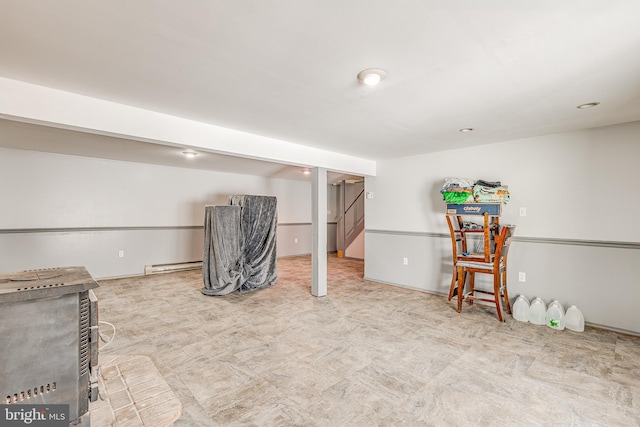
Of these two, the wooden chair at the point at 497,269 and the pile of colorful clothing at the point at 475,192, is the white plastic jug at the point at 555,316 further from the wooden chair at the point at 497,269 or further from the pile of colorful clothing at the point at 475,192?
Answer: the pile of colorful clothing at the point at 475,192

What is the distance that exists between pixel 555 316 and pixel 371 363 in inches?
92.0

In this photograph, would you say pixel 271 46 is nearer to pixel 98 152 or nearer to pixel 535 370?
pixel 535 370

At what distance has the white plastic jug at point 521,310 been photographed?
335cm

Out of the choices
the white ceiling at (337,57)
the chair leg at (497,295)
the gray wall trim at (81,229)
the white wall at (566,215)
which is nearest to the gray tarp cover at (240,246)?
the gray wall trim at (81,229)

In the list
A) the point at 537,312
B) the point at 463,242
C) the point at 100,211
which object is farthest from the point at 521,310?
the point at 100,211

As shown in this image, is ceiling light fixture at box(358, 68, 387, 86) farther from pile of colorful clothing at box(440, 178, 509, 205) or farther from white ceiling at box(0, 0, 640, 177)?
pile of colorful clothing at box(440, 178, 509, 205)

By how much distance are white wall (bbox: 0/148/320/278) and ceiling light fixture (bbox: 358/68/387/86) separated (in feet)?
17.0

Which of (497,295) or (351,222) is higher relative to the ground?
(351,222)

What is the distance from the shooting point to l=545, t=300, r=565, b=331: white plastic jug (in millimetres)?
3137

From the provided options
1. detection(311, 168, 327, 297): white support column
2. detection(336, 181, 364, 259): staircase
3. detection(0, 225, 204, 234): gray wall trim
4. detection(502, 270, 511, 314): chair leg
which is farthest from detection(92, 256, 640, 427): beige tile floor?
detection(336, 181, 364, 259): staircase

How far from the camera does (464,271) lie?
3660 mm

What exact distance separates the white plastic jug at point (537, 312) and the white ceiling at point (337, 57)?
2050 millimetres

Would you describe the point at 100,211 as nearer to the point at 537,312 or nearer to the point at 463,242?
the point at 463,242

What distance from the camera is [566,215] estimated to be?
3.32 meters
